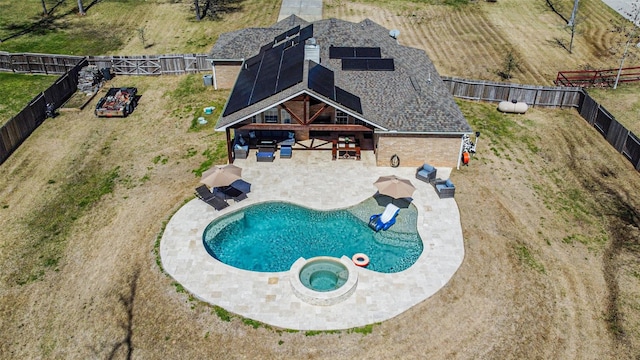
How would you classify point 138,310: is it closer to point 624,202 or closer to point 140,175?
point 140,175

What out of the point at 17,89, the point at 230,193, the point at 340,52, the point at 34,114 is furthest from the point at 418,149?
the point at 17,89

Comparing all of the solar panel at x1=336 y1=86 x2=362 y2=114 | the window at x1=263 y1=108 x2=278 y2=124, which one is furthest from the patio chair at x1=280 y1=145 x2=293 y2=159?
→ the solar panel at x1=336 y1=86 x2=362 y2=114

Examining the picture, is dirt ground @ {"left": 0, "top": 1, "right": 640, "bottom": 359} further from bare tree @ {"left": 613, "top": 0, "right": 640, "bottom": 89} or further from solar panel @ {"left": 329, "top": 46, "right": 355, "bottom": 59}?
bare tree @ {"left": 613, "top": 0, "right": 640, "bottom": 89}

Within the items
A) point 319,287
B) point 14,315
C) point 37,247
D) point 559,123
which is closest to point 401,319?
point 319,287

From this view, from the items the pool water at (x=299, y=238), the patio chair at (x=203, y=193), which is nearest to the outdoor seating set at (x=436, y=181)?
the pool water at (x=299, y=238)

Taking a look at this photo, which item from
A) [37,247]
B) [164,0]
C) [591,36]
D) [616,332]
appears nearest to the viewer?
[616,332]
